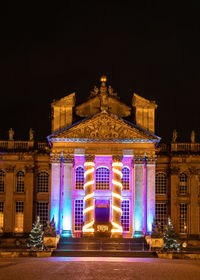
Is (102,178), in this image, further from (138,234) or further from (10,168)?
(10,168)

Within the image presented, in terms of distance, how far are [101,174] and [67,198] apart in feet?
14.1

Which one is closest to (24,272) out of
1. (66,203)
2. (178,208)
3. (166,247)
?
(166,247)

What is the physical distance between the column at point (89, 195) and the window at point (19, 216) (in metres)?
7.79

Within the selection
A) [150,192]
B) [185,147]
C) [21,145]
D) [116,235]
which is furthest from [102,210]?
[21,145]

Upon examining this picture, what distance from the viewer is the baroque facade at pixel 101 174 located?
49188 millimetres

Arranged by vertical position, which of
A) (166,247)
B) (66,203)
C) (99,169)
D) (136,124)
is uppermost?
(136,124)

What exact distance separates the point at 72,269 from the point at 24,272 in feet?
8.81

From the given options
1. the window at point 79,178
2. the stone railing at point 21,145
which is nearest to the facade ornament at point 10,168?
the stone railing at point 21,145

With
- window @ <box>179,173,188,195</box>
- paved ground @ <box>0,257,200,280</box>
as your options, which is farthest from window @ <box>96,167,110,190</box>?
paved ground @ <box>0,257,200,280</box>

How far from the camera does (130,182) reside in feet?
169

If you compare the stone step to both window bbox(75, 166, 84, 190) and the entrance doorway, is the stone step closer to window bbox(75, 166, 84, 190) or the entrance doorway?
the entrance doorway

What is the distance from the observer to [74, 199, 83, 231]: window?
50.4m

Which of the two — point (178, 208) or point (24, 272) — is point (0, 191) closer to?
point (178, 208)

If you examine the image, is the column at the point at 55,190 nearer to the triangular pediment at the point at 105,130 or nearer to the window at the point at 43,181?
the triangular pediment at the point at 105,130
